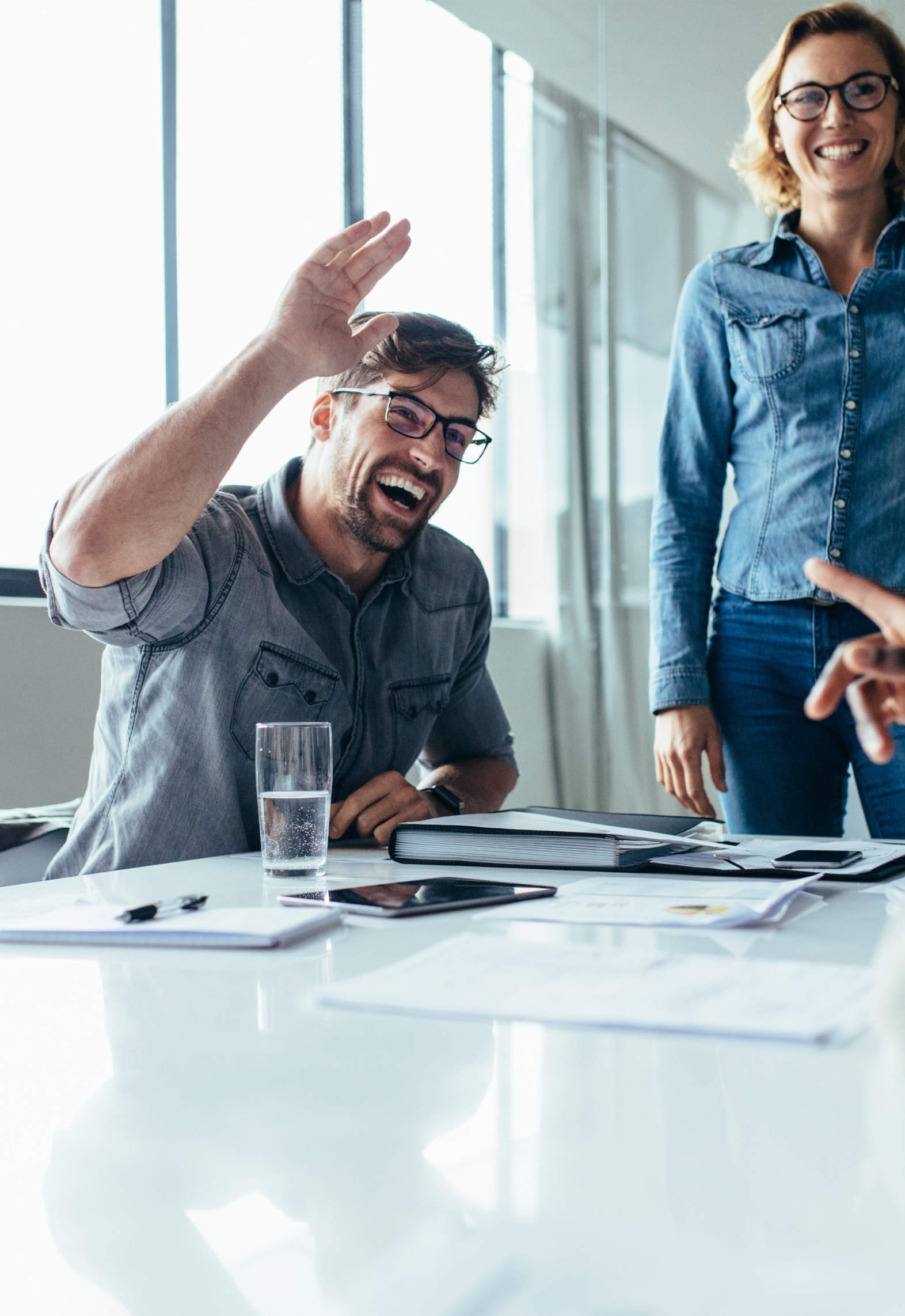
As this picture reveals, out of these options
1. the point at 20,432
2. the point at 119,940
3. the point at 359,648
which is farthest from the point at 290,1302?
the point at 20,432

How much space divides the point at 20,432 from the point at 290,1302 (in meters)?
2.58

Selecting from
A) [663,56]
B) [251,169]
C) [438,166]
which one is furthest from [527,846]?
[663,56]

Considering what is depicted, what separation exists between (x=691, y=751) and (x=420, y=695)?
1.25 ft

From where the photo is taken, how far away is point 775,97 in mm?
1633

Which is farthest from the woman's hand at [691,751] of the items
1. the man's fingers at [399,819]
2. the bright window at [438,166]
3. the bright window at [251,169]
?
the bright window at [438,166]

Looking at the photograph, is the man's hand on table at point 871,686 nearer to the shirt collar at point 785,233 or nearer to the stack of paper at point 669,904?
the stack of paper at point 669,904

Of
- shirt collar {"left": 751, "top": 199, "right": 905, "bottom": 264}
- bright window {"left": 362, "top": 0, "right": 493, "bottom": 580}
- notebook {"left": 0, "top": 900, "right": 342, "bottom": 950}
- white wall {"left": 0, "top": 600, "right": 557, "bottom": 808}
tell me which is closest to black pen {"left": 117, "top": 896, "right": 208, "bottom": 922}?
notebook {"left": 0, "top": 900, "right": 342, "bottom": 950}

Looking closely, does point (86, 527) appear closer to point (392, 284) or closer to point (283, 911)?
point (283, 911)

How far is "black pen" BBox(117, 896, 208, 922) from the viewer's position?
71cm

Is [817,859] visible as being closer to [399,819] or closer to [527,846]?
[527,846]

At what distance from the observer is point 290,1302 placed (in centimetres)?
27

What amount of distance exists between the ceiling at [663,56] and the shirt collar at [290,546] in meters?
3.04

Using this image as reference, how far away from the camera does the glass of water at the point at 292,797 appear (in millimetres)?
946

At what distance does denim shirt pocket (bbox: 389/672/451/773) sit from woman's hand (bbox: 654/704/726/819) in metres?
0.32
